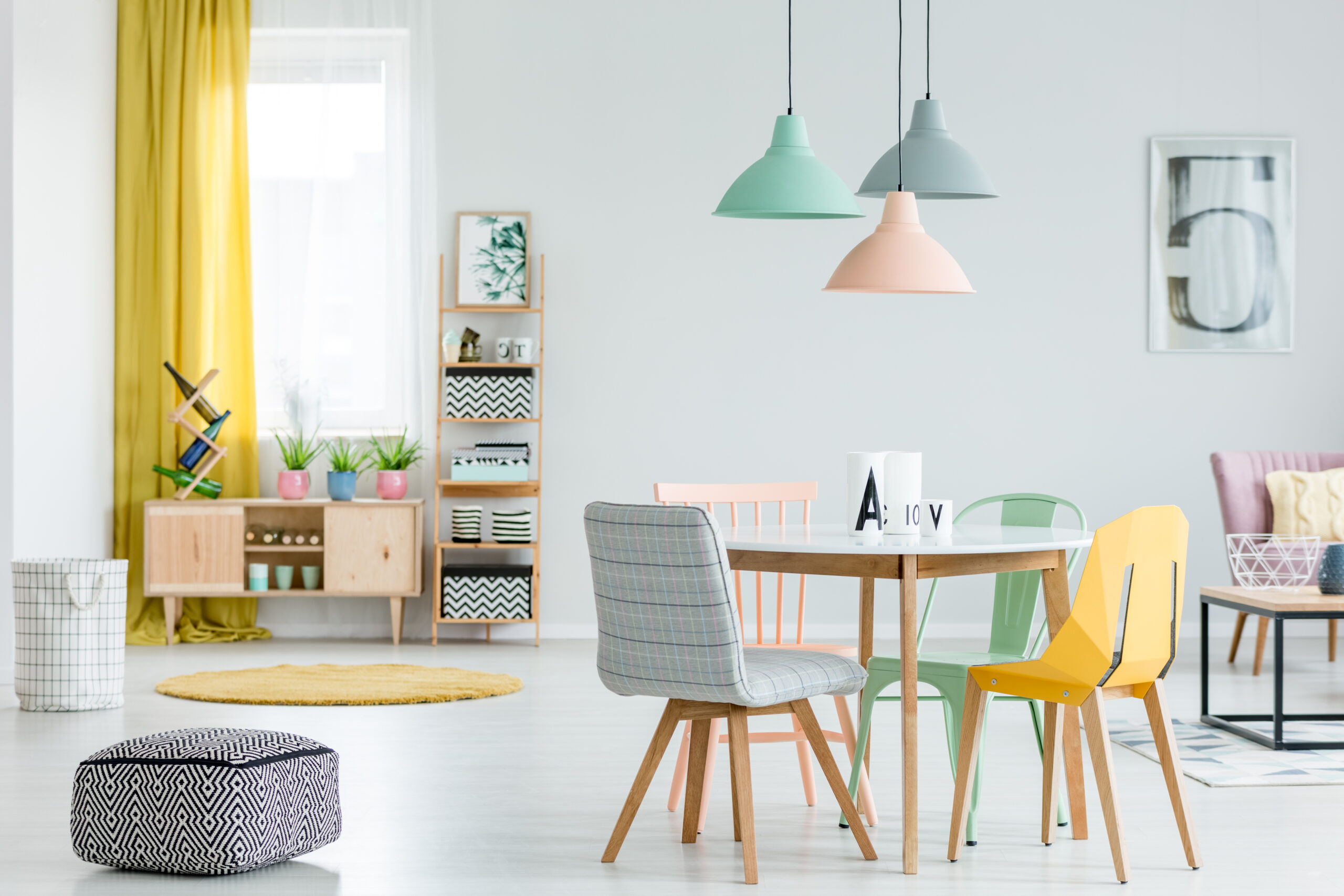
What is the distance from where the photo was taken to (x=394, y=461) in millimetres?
5734

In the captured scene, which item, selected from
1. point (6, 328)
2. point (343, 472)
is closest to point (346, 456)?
point (343, 472)

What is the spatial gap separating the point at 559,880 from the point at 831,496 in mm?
3520

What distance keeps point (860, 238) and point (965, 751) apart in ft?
11.9

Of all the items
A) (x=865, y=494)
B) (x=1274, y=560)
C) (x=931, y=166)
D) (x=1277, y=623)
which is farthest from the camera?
(x=1274, y=560)

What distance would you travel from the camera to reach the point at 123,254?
5711mm

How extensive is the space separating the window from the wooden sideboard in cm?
51

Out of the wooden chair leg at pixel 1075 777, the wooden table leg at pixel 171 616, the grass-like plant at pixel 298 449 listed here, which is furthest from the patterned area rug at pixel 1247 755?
the wooden table leg at pixel 171 616

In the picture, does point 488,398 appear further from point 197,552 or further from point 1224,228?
point 1224,228

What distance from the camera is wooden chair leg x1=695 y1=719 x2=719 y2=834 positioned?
281 centimetres

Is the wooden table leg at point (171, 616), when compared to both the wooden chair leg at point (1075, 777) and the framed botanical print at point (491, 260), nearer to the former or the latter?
the framed botanical print at point (491, 260)

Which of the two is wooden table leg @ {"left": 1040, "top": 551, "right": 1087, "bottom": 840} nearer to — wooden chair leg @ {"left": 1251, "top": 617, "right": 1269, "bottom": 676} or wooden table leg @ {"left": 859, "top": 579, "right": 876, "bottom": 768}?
wooden table leg @ {"left": 859, "top": 579, "right": 876, "bottom": 768}

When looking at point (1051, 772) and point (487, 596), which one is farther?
point (487, 596)

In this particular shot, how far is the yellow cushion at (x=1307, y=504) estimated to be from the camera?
5.14 meters

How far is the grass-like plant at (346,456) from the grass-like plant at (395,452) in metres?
0.05
